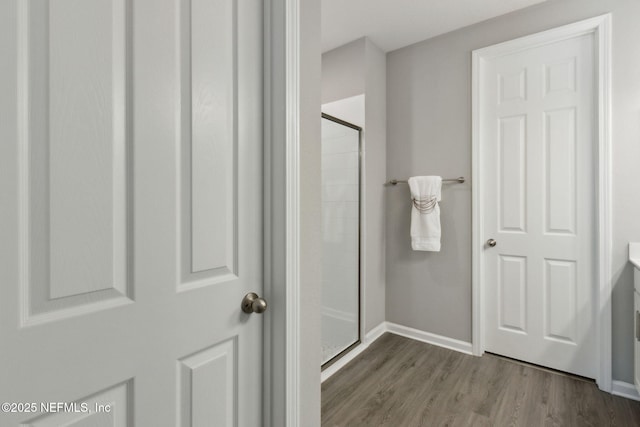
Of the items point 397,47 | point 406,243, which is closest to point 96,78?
point 406,243

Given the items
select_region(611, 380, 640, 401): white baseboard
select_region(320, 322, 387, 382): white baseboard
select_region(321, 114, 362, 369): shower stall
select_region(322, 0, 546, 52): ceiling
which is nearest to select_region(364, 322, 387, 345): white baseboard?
select_region(320, 322, 387, 382): white baseboard

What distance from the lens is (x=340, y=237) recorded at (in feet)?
7.59

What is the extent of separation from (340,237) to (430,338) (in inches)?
47.1

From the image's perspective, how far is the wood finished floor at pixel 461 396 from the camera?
5.40 feet

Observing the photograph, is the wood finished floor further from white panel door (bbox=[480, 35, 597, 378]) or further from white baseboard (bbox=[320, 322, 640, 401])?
white panel door (bbox=[480, 35, 597, 378])

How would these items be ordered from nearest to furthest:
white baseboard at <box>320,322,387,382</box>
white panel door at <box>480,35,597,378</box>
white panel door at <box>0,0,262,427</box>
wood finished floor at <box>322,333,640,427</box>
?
1. white panel door at <box>0,0,262,427</box>
2. wood finished floor at <box>322,333,640,427</box>
3. white panel door at <box>480,35,597,378</box>
4. white baseboard at <box>320,322,387,382</box>

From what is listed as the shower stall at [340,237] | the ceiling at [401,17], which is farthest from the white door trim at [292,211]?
the ceiling at [401,17]

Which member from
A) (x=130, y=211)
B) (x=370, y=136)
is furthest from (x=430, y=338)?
(x=130, y=211)

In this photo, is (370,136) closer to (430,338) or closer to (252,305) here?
(430,338)

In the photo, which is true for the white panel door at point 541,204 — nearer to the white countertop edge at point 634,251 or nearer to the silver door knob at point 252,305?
the white countertop edge at point 634,251

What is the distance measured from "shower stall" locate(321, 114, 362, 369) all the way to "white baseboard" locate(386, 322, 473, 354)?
1.53 ft

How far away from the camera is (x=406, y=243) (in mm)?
2693

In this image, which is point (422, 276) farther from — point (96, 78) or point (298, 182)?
point (96, 78)

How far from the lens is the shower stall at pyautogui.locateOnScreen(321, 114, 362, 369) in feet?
7.22
